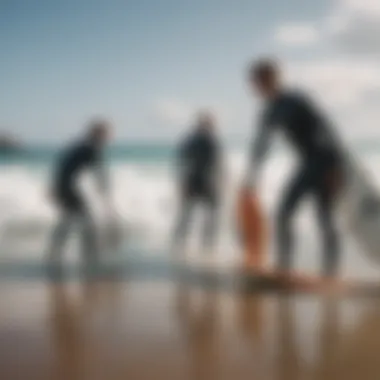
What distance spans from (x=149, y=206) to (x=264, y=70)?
1.23 feet

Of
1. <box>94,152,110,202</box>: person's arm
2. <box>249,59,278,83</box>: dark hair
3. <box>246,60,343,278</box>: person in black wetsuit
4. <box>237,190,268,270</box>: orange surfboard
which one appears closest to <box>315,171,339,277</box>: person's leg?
<box>246,60,343,278</box>: person in black wetsuit

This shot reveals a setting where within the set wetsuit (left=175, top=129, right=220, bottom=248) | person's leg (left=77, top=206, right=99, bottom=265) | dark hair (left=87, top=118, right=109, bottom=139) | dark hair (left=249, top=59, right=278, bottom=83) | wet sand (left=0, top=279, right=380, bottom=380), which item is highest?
dark hair (left=249, top=59, right=278, bottom=83)

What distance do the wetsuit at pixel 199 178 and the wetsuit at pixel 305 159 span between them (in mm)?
91

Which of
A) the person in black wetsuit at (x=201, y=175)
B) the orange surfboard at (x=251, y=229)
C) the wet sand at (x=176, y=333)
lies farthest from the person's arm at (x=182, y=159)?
the wet sand at (x=176, y=333)

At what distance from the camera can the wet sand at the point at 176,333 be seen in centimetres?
172

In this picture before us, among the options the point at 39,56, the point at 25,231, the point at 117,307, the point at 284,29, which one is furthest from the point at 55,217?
the point at 284,29

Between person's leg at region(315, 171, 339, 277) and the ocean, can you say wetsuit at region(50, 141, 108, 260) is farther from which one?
person's leg at region(315, 171, 339, 277)

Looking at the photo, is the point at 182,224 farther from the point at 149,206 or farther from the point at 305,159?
the point at 305,159

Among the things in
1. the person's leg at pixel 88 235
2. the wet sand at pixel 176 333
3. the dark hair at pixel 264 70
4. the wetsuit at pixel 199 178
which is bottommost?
the wet sand at pixel 176 333

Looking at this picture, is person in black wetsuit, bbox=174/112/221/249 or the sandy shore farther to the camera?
person in black wetsuit, bbox=174/112/221/249

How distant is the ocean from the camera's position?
71.3 inches

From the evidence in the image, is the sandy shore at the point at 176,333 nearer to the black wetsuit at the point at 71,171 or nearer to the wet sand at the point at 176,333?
the wet sand at the point at 176,333

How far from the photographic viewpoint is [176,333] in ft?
5.93

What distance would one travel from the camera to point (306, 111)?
1817 mm
